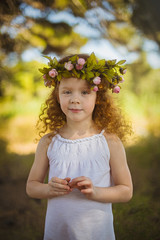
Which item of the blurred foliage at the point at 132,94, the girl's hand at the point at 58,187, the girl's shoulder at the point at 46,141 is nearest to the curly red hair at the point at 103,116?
the girl's shoulder at the point at 46,141

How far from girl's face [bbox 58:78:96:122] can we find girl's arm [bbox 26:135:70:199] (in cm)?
33

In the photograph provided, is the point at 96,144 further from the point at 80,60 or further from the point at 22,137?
the point at 22,137

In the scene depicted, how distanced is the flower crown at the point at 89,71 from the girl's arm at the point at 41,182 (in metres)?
0.49

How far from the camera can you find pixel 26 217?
3396 mm

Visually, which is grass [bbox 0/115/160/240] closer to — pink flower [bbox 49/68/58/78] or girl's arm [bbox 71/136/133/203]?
girl's arm [bbox 71/136/133/203]

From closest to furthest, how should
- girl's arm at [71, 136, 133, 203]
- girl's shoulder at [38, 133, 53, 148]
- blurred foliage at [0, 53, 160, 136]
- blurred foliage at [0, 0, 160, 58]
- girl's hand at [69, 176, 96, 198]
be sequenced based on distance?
girl's hand at [69, 176, 96, 198] < girl's arm at [71, 136, 133, 203] < girl's shoulder at [38, 133, 53, 148] < blurred foliage at [0, 0, 160, 58] < blurred foliage at [0, 53, 160, 136]

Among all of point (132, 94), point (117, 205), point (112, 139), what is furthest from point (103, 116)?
point (132, 94)

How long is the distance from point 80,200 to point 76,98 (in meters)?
0.69

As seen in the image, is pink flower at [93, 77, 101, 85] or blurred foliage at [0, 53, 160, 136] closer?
pink flower at [93, 77, 101, 85]

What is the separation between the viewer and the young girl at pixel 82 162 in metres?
1.65

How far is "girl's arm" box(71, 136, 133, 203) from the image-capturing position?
5.28 feet

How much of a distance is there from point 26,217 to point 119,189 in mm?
2188

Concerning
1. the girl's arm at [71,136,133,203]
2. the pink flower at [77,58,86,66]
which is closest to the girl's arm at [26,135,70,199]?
the girl's arm at [71,136,133,203]

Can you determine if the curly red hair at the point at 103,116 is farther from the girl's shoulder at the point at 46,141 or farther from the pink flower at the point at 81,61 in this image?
the pink flower at the point at 81,61
